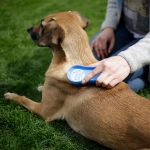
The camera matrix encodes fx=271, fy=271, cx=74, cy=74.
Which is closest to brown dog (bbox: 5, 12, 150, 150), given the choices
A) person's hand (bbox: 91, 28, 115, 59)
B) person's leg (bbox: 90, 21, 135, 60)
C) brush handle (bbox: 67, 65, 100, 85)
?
brush handle (bbox: 67, 65, 100, 85)

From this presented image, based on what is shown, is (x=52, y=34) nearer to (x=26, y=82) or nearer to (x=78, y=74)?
(x=78, y=74)

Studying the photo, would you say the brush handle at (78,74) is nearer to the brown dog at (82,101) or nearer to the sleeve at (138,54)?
the brown dog at (82,101)

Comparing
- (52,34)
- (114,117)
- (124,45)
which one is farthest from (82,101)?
(124,45)

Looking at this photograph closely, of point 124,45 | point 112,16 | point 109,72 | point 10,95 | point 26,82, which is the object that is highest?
point 109,72

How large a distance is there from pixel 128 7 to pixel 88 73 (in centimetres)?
142

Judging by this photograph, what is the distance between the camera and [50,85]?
2.65 meters

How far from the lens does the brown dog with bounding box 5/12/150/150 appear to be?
216 centimetres

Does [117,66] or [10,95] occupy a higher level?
[117,66]

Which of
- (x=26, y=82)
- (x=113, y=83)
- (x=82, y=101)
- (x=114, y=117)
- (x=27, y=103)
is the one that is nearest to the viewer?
(x=114, y=117)

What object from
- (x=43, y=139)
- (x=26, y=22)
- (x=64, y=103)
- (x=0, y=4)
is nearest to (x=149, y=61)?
(x=64, y=103)

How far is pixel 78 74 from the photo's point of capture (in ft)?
7.79

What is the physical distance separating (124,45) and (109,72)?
4.83 feet

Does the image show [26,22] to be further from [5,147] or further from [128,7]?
[5,147]

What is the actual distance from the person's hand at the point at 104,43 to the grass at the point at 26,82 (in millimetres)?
708
